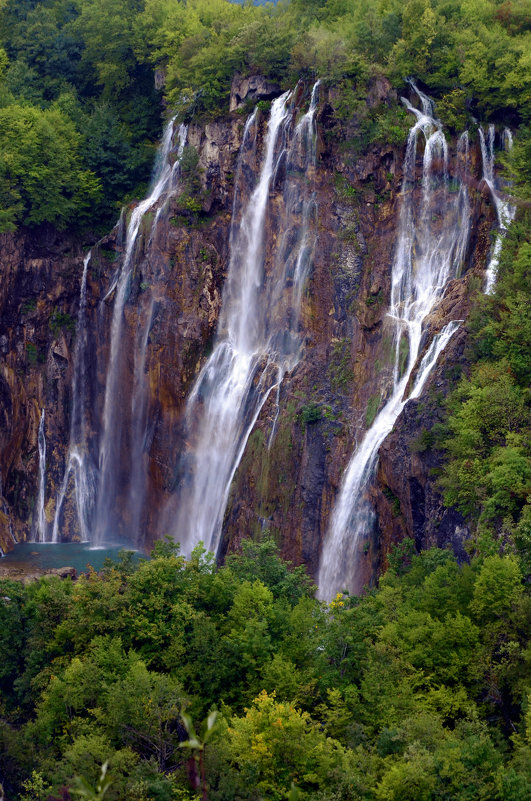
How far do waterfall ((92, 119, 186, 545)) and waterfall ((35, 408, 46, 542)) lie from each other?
2.96 m

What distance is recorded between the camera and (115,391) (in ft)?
152

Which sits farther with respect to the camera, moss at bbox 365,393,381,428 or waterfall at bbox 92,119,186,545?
waterfall at bbox 92,119,186,545

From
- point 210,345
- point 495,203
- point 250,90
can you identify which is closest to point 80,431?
point 210,345

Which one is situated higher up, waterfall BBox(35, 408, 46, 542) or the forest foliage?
the forest foliage

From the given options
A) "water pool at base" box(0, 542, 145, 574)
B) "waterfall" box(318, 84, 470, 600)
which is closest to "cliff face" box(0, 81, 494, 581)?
"waterfall" box(318, 84, 470, 600)

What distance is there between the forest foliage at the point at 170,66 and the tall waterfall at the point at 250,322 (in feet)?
11.8

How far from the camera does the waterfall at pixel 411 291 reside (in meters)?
31.2

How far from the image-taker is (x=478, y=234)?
112 ft

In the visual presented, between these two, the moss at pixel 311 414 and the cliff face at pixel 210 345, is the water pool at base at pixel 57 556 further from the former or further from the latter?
the moss at pixel 311 414

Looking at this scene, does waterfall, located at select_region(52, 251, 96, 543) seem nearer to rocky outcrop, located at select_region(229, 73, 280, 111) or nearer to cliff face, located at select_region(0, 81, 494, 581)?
cliff face, located at select_region(0, 81, 494, 581)

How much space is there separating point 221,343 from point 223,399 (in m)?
3.26

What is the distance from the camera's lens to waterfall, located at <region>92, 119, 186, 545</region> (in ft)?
151

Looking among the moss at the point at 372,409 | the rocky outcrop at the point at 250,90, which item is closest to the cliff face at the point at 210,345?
the moss at the point at 372,409

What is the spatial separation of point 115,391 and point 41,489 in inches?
276
